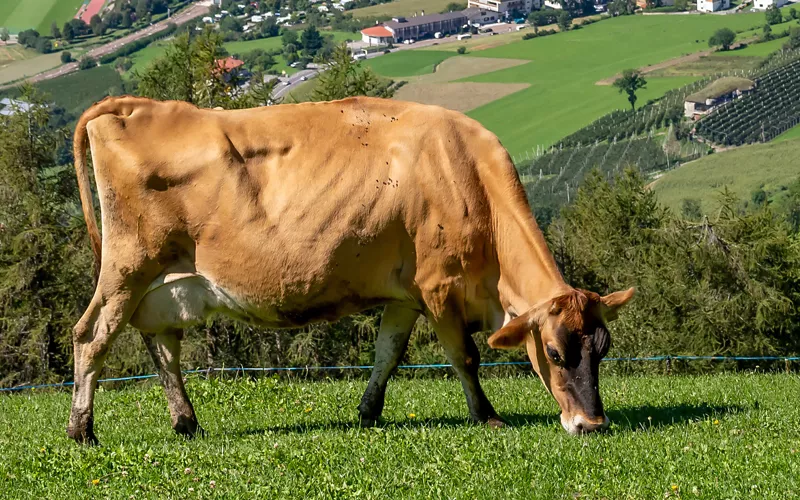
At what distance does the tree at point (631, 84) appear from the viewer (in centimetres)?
15800

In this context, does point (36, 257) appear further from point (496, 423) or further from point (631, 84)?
point (631, 84)

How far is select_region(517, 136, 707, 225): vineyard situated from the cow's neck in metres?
95.8

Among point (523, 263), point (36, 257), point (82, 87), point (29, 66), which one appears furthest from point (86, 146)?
point (29, 66)

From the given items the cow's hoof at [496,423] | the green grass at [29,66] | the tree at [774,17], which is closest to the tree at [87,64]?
the green grass at [29,66]

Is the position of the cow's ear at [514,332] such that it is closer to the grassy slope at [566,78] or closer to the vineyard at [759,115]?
the grassy slope at [566,78]

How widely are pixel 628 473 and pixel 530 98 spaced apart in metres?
151

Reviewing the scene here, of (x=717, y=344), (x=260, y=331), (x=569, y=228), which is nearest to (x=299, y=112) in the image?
(x=260, y=331)

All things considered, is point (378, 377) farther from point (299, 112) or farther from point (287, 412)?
point (299, 112)

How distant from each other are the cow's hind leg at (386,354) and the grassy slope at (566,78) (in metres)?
121

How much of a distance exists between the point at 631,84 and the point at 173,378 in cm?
15600

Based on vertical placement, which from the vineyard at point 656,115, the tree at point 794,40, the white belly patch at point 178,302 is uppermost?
the white belly patch at point 178,302

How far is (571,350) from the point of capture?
31.7 feet

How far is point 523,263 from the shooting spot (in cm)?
1030

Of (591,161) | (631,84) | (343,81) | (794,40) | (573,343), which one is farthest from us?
(794,40)
